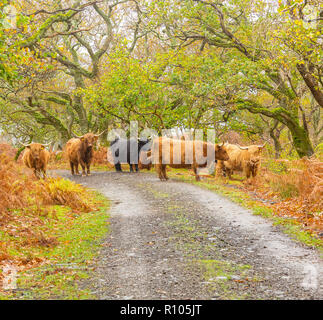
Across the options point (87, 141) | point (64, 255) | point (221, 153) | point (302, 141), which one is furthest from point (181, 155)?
point (64, 255)

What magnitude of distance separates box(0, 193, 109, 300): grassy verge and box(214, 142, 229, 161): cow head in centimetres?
800

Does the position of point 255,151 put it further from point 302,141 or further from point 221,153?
point 302,141

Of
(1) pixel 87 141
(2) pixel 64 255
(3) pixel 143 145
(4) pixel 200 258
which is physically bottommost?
(2) pixel 64 255

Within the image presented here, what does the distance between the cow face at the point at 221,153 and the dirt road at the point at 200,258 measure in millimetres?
6860

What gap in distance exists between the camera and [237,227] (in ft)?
27.2

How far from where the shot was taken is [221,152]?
17.5m

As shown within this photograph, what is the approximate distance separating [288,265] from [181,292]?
1.93 metres

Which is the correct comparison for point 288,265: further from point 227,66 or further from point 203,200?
point 227,66

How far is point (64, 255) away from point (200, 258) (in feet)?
7.91

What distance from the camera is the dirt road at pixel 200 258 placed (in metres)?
4.76

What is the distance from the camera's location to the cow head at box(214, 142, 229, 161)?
57.5 ft

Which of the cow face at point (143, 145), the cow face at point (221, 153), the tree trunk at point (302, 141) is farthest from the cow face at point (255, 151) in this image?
the cow face at point (143, 145)

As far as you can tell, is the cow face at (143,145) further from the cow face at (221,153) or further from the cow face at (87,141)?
the cow face at (221,153)

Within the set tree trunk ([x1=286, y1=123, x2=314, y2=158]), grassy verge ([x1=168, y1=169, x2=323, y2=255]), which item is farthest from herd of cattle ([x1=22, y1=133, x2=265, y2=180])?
grassy verge ([x1=168, y1=169, x2=323, y2=255])
